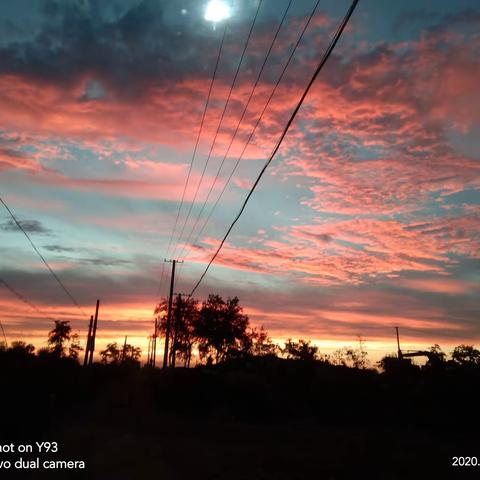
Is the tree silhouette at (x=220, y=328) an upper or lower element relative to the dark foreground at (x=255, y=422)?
Result: upper

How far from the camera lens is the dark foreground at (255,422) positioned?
52.5 feet

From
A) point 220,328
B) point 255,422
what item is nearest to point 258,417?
point 255,422

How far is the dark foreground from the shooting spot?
52.5 feet

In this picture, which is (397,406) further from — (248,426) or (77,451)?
(77,451)

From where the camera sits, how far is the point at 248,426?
99.2 feet

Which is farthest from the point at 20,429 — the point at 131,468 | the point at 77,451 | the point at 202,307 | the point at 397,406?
the point at 202,307

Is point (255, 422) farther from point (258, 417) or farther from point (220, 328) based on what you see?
point (220, 328)

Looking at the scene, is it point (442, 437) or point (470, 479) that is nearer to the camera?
point (470, 479)

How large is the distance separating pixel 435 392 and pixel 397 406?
3.26 metres

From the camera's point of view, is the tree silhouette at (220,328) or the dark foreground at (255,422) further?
the tree silhouette at (220,328)

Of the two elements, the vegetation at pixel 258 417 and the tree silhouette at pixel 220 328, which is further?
the tree silhouette at pixel 220 328

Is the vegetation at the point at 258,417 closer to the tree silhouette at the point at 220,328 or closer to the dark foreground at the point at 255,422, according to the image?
the dark foreground at the point at 255,422

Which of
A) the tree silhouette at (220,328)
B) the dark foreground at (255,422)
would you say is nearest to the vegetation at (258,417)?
the dark foreground at (255,422)

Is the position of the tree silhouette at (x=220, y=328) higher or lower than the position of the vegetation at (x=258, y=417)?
higher
